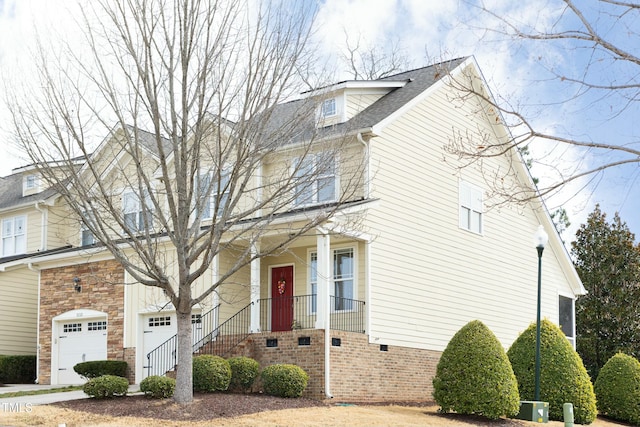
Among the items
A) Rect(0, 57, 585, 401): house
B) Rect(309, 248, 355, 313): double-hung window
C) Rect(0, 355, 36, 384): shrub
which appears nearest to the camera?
Rect(0, 57, 585, 401): house

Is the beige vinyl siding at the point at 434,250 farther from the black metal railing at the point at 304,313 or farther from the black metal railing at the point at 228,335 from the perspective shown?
the black metal railing at the point at 228,335

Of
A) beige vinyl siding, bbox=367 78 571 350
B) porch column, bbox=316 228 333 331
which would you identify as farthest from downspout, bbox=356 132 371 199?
porch column, bbox=316 228 333 331

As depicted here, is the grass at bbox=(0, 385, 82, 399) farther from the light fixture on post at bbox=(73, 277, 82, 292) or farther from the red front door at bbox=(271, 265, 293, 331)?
the red front door at bbox=(271, 265, 293, 331)

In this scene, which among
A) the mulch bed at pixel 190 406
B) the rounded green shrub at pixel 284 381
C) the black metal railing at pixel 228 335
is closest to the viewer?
the mulch bed at pixel 190 406

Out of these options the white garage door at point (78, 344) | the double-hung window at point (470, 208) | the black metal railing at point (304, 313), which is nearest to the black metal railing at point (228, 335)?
the black metal railing at point (304, 313)

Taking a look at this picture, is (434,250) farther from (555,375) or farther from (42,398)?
(42,398)

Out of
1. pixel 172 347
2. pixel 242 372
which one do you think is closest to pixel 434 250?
pixel 242 372

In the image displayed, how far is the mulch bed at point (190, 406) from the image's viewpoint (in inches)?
614

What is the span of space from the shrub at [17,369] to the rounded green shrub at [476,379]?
50.5ft

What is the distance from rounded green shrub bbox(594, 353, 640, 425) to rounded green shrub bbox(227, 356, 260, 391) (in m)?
10.1

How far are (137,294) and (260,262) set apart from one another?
4215 millimetres

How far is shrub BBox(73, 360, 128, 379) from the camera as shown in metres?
23.2

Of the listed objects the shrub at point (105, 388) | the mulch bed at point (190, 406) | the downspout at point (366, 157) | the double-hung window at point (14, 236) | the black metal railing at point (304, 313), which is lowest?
the mulch bed at point (190, 406)

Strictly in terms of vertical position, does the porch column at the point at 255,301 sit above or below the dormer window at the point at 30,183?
Answer: below
